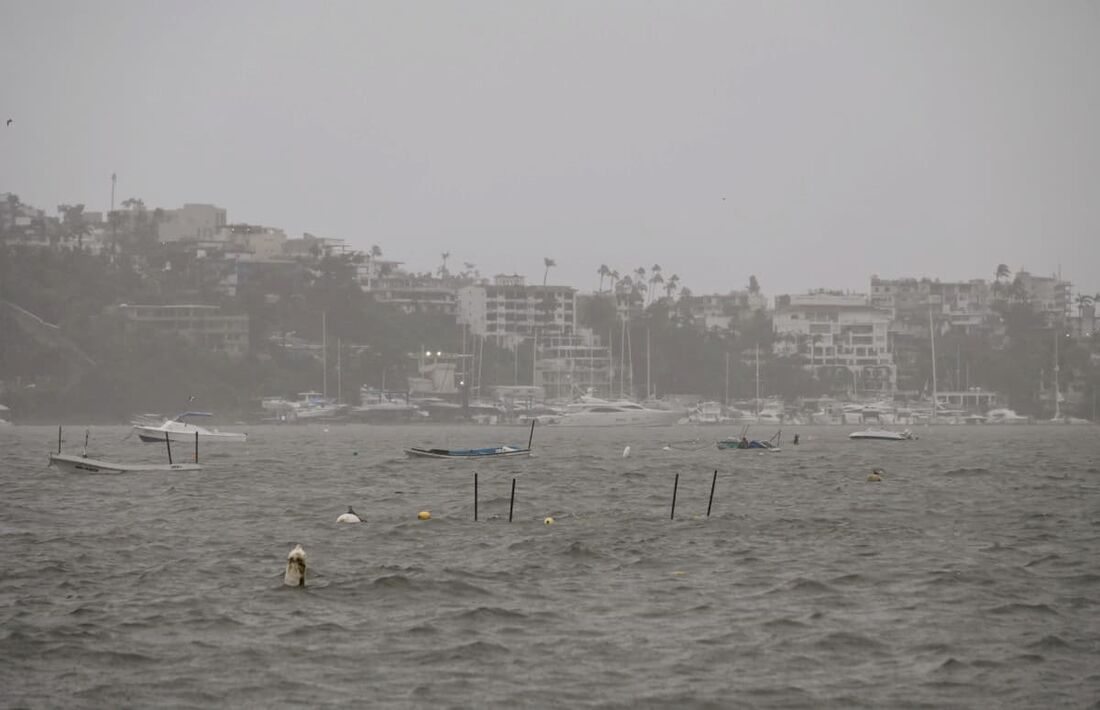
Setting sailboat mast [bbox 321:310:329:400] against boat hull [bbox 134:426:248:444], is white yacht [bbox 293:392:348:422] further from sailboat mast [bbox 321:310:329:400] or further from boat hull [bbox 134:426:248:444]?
boat hull [bbox 134:426:248:444]

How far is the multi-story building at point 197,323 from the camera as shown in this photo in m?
184

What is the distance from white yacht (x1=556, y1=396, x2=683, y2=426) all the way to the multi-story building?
135 ft

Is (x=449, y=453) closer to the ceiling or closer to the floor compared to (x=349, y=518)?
closer to the ceiling

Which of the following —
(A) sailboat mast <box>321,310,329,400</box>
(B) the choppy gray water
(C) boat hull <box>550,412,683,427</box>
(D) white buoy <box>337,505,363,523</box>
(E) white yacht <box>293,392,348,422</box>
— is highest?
(A) sailboat mast <box>321,310,329,400</box>

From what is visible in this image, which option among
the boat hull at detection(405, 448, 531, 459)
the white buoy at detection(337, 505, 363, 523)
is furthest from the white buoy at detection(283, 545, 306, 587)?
the boat hull at detection(405, 448, 531, 459)

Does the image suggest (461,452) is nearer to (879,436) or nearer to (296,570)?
(296,570)

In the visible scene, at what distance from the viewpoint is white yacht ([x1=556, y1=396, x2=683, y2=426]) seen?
166 m

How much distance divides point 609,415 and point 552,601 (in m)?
140

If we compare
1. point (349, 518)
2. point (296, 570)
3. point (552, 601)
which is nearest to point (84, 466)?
point (349, 518)

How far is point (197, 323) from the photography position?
187 meters

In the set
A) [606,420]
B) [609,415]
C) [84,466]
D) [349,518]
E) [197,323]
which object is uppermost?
[197,323]

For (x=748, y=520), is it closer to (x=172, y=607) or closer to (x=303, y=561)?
(x=303, y=561)

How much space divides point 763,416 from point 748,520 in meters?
158

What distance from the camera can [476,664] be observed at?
2152 cm
